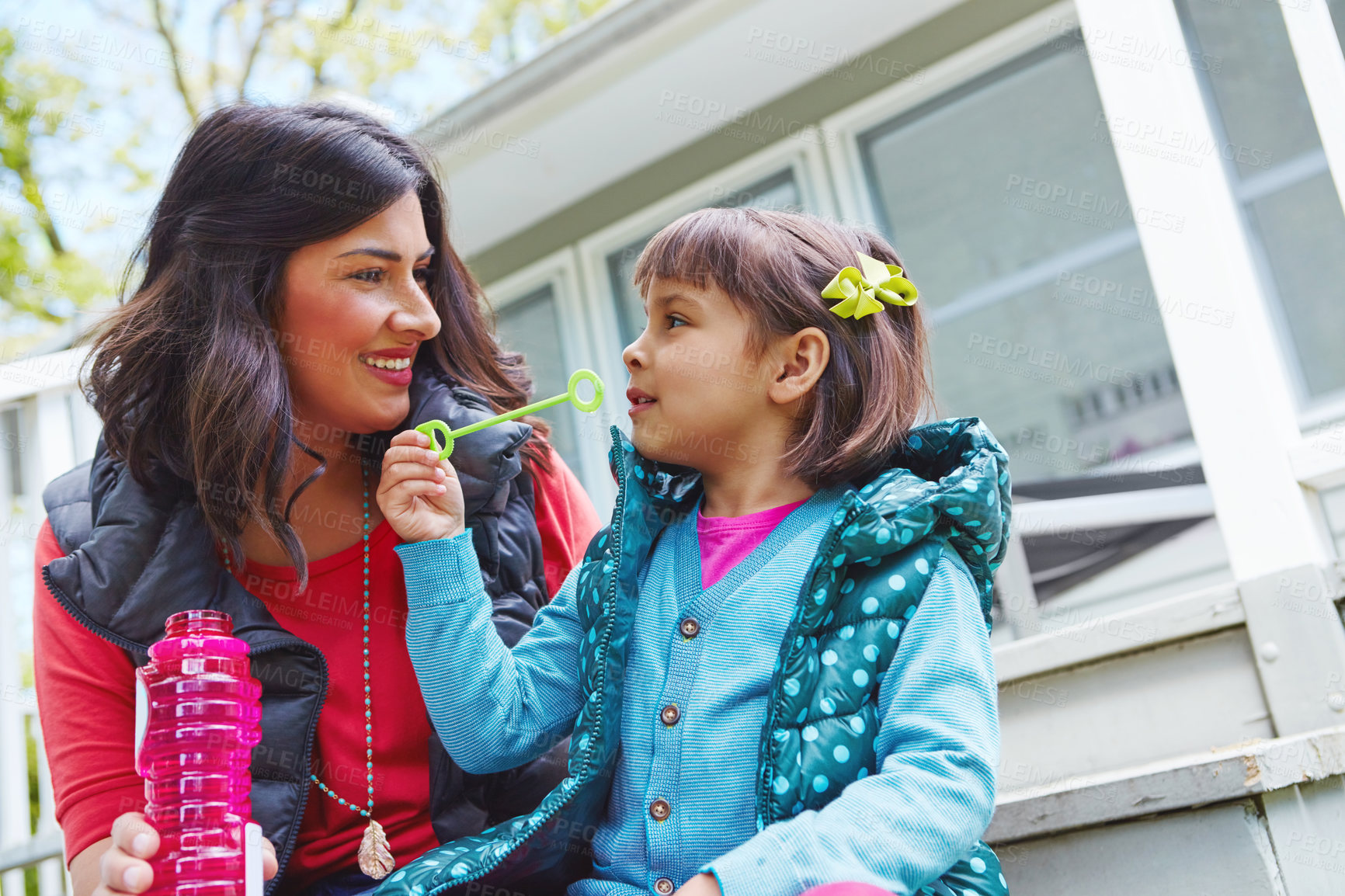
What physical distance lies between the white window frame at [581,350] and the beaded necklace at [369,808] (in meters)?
2.87

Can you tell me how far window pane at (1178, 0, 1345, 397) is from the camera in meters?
6.41

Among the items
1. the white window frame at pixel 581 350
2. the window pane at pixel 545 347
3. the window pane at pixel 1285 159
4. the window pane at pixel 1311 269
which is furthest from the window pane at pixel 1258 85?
the window pane at pixel 545 347

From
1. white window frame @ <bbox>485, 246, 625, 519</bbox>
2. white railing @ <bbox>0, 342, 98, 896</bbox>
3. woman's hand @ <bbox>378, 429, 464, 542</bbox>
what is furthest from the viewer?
white window frame @ <bbox>485, 246, 625, 519</bbox>

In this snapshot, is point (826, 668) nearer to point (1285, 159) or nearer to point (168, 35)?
point (1285, 159)

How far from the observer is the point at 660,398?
159cm

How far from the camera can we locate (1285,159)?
625cm

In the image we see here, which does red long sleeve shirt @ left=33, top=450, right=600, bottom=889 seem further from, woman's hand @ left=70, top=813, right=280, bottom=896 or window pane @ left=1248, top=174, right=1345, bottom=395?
window pane @ left=1248, top=174, right=1345, bottom=395

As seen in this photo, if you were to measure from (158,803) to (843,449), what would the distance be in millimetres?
963

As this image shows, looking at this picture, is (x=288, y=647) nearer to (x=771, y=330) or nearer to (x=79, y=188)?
(x=771, y=330)

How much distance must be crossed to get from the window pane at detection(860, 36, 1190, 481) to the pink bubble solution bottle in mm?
6062

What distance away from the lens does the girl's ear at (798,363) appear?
159cm

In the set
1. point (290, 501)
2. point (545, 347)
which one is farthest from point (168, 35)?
point (290, 501)

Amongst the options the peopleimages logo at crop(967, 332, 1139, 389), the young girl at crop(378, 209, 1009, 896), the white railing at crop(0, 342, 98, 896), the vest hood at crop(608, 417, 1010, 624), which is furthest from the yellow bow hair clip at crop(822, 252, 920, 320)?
the peopleimages logo at crop(967, 332, 1139, 389)

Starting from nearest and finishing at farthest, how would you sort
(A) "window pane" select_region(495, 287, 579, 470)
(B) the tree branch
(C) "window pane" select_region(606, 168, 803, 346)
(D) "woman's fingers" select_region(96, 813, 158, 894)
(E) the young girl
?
(D) "woman's fingers" select_region(96, 813, 158, 894) < (E) the young girl < (C) "window pane" select_region(606, 168, 803, 346) < (A) "window pane" select_region(495, 287, 579, 470) < (B) the tree branch
